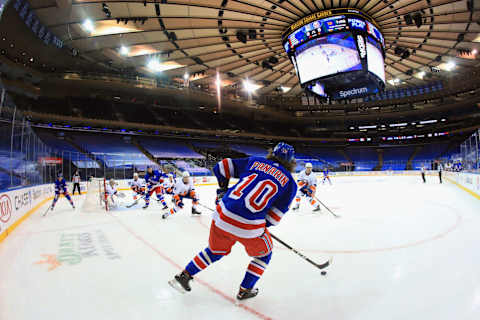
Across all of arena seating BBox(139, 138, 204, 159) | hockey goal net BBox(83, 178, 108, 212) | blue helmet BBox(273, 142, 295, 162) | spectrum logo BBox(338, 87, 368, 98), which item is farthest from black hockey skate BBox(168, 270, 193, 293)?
arena seating BBox(139, 138, 204, 159)

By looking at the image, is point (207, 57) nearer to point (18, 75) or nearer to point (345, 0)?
point (345, 0)

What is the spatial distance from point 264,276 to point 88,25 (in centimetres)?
1571

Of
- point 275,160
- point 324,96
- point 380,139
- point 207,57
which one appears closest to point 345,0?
point 324,96

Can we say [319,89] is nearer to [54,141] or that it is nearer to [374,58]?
[374,58]

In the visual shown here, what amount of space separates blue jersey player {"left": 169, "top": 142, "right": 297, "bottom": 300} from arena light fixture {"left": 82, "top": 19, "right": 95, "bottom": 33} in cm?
1477

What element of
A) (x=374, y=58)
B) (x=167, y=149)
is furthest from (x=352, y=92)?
(x=167, y=149)

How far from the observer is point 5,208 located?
17.3ft

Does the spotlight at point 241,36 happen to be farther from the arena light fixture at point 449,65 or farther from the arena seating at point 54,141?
the arena seating at point 54,141

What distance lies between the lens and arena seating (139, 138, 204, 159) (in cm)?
2737

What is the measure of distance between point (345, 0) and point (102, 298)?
1329cm

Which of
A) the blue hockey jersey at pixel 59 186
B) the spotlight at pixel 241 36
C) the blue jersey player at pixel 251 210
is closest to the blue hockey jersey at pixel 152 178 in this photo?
the blue hockey jersey at pixel 59 186

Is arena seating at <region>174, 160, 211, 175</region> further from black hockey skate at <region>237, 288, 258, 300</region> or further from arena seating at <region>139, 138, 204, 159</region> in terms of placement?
black hockey skate at <region>237, 288, 258, 300</region>

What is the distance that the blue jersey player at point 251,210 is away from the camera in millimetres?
2330

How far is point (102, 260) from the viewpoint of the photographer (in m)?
3.81
